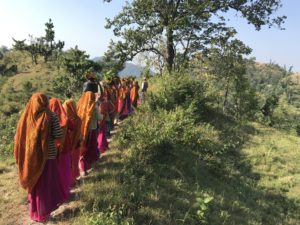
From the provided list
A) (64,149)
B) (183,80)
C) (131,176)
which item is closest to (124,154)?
(131,176)

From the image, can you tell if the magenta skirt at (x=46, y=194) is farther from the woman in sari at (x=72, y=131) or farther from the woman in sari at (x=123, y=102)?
the woman in sari at (x=123, y=102)

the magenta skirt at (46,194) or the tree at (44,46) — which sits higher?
the tree at (44,46)

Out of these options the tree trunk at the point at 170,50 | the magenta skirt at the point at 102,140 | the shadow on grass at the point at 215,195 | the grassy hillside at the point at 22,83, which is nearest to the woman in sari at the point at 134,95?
the shadow on grass at the point at 215,195

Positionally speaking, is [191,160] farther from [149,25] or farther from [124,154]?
[149,25]

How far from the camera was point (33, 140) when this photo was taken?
5.26 m

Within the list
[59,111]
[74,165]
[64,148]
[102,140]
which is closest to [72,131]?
[64,148]

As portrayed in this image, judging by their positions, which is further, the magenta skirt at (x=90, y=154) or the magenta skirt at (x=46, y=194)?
the magenta skirt at (x=90, y=154)

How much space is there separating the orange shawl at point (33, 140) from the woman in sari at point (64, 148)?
0.51 metres

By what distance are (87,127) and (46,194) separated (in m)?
2.17

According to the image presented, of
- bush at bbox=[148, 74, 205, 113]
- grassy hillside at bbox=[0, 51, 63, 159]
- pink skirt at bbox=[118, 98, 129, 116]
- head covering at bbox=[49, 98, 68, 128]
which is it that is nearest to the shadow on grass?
head covering at bbox=[49, 98, 68, 128]

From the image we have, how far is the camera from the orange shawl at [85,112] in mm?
7383

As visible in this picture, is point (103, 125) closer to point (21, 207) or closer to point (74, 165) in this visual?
point (74, 165)

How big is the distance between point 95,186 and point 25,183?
151 centimetres

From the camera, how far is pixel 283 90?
123m
